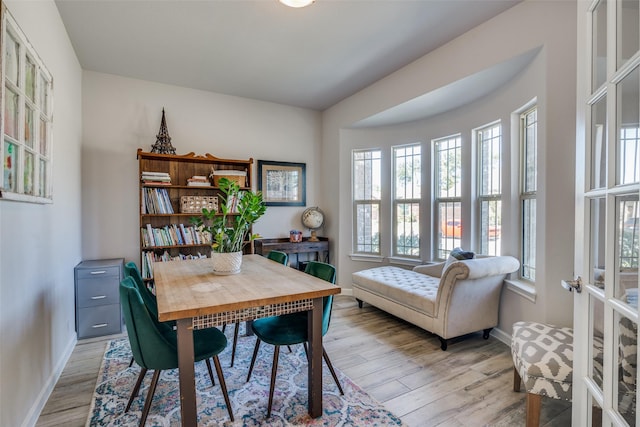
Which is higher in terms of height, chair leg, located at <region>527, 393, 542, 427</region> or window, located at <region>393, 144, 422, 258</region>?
window, located at <region>393, 144, 422, 258</region>

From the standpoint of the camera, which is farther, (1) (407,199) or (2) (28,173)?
(1) (407,199)

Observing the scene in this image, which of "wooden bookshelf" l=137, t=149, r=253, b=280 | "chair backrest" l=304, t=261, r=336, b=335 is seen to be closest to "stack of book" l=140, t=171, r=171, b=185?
"wooden bookshelf" l=137, t=149, r=253, b=280

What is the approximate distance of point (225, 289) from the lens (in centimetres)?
175

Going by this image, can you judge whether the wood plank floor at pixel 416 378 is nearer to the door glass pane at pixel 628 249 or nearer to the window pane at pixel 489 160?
the door glass pane at pixel 628 249

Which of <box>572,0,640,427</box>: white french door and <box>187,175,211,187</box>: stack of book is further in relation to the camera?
<box>187,175,211,187</box>: stack of book

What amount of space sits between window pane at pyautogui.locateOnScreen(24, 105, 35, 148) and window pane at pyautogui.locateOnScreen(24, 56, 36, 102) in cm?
9

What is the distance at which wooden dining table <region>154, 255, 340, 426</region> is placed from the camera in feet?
4.79

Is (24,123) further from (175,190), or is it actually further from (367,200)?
(367,200)

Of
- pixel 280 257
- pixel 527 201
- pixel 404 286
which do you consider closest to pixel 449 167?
pixel 527 201

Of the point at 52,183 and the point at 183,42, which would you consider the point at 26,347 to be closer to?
the point at 52,183

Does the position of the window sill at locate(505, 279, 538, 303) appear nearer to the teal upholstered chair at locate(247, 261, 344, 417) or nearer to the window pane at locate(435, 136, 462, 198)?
the window pane at locate(435, 136, 462, 198)

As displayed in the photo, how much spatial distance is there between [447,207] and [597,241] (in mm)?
2621

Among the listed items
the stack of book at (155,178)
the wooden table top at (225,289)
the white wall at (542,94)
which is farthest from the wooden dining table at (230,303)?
the white wall at (542,94)

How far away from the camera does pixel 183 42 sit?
2861mm
